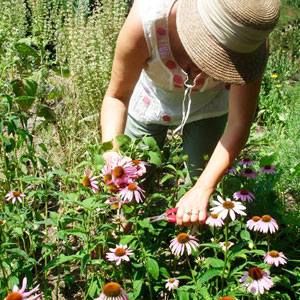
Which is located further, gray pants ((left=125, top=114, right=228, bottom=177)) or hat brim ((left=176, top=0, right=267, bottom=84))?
gray pants ((left=125, top=114, right=228, bottom=177))

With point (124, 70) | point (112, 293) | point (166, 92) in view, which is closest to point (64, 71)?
point (166, 92)

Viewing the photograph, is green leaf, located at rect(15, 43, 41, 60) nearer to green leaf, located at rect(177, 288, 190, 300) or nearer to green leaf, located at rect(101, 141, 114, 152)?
green leaf, located at rect(101, 141, 114, 152)

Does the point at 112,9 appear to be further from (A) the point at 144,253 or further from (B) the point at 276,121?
(A) the point at 144,253

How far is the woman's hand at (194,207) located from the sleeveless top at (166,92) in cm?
42

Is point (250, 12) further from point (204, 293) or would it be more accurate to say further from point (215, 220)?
point (204, 293)

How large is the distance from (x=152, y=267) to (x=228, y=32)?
0.76m

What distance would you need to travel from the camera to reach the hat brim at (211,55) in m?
1.47

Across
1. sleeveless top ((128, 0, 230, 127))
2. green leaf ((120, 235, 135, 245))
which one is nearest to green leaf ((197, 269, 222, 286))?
green leaf ((120, 235, 135, 245))

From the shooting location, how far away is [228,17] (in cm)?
140

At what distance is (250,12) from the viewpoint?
139 centimetres

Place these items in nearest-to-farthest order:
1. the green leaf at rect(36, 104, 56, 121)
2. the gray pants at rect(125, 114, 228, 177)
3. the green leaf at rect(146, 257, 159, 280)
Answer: the green leaf at rect(146, 257, 159, 280), the gray pants at rect(125, 114, 228, 177), the green leaf at rect(36, 104, 56, 121)

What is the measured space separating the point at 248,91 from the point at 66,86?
1796mm

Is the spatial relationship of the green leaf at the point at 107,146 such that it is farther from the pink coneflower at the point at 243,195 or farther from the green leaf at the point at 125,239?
the pink coneflower at the point at 243,195

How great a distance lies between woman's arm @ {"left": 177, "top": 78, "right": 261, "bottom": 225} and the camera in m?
1.58
